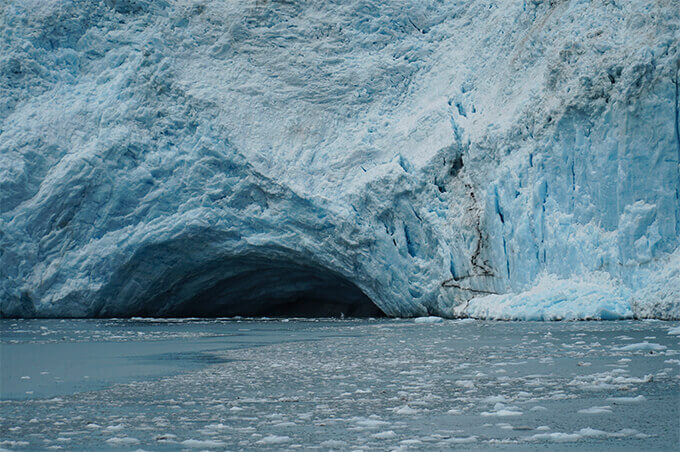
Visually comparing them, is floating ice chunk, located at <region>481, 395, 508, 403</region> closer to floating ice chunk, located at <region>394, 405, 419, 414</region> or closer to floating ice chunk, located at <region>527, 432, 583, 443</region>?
floating ice chunk, located at <region>394, 405, 419, 414</region>

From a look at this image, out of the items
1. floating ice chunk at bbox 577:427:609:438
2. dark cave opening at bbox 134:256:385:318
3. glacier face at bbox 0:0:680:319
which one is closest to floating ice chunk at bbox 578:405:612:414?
floating ice chunk at bbox 577:427:609:438

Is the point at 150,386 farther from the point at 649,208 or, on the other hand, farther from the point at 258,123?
the point at 258,123

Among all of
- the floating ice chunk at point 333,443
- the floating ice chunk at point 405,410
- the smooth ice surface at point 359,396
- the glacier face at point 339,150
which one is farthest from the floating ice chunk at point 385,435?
the glacier face at point 339,150

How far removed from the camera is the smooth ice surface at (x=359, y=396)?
110 inches

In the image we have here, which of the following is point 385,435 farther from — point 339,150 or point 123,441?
point 339,150

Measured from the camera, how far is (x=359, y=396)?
3803 millimetres

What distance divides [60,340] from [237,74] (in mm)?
6899

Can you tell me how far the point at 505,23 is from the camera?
41.9 feet

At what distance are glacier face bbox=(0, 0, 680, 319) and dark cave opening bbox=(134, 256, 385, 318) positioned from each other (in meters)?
0.14

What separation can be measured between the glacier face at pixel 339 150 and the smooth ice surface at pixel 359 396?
394cm

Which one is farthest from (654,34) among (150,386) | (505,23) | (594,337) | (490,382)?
(150,386)

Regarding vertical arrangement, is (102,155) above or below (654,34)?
below

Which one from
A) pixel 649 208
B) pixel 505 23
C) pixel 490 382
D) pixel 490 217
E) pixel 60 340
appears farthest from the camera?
pixel 505 23

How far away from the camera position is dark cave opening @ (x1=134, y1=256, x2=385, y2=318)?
48.7 ft
